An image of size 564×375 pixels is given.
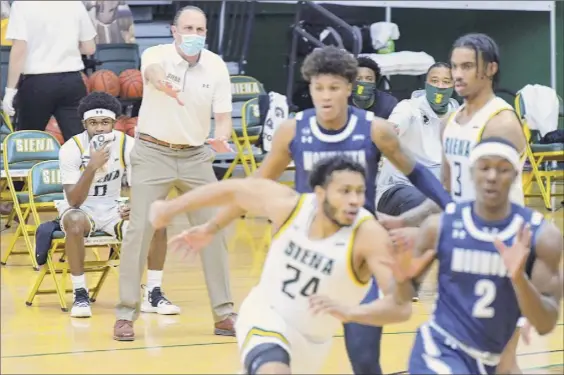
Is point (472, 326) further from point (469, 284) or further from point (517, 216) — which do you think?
point (517, 216)

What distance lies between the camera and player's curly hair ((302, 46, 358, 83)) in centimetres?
580

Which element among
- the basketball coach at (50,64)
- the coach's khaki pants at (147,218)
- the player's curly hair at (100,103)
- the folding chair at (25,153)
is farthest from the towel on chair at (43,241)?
the basketball coach at (50,64)

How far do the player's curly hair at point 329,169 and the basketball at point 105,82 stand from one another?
8.10m

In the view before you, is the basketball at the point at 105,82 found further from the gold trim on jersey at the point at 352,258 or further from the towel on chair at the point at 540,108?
the gold trim on jersey at the point at 352,258

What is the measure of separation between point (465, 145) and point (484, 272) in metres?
1.39

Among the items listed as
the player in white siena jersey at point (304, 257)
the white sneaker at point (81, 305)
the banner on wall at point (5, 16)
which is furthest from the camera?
the banner on wall at point (5, 16)

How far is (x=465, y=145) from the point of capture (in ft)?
20.3

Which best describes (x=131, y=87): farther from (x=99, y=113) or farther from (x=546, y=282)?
(x=546, y=282)

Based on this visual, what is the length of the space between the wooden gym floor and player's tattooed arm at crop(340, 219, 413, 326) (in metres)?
1.88

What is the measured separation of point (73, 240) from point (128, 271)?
93 centimetres

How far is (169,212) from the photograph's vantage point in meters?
5.43

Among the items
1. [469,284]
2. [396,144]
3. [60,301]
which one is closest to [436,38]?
[60,301]

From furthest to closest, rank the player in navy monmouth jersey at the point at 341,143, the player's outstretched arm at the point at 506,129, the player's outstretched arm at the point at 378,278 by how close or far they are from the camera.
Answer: the player's outstretched arm at the point at 506,129 → the player in navy monmouth jersey at the point at 341,143 → the player's outstretched arm at the point at 378,278

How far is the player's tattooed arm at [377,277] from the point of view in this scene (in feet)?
16.1
